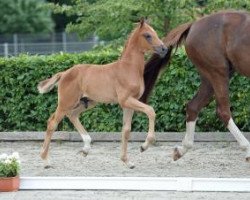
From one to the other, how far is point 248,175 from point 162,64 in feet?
5.90

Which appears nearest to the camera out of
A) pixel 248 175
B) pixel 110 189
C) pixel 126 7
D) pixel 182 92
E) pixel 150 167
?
pixel 110 189

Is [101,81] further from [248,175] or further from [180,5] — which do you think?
[180,5]

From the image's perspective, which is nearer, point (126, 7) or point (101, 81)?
point (101, 81)

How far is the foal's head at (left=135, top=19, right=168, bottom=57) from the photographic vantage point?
879cm

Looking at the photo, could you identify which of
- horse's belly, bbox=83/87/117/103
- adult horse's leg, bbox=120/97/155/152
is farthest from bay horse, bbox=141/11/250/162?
adult horse's leg, bbox=120/97/155/152

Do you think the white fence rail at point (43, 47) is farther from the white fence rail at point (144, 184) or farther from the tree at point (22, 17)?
the white fence rail at point (144, 184)

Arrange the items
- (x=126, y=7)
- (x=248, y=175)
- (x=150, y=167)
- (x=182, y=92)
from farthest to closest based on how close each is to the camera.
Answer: (x=126, y=7)
(x=182, y=92)
(x=150, y=167)
(x=248, y=175)

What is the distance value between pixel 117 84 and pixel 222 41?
1.38m

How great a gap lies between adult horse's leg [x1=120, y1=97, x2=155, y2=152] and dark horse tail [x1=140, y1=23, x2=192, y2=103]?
74 centimetres

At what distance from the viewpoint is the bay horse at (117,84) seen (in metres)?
8.84

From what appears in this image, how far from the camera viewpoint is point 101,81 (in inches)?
360

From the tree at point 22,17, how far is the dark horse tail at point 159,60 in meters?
31.8

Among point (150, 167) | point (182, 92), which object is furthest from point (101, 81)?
point (182, 92)

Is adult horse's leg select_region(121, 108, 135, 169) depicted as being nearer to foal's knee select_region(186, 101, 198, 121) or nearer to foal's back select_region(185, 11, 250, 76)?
foal's knee select_region(186, 101, 198, 121)
